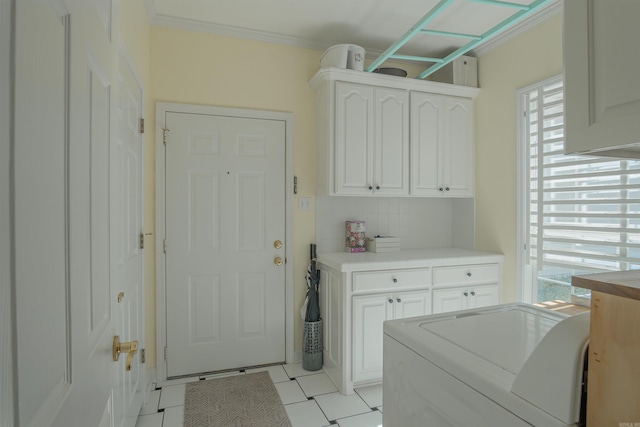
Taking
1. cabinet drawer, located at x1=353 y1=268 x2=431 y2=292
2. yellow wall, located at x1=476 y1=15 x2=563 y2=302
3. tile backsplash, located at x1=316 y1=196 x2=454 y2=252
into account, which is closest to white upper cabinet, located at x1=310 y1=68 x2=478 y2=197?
yellow wall, located at x1=476 y1=15 x2=563 y2=302

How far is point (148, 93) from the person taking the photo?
247cm

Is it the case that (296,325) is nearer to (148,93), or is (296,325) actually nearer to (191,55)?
(148,93)

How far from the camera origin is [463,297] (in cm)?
268

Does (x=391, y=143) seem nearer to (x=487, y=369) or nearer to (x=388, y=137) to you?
(x=388, y=137)

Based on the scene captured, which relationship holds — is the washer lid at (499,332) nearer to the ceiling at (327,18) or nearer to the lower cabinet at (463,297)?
the lower cabinet at (463,297)

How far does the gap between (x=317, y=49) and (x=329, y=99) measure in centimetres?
63

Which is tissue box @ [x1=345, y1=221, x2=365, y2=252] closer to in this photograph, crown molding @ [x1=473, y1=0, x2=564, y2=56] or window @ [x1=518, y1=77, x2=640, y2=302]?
window @ [x1=518, y1=77, x2=640, y2=302]

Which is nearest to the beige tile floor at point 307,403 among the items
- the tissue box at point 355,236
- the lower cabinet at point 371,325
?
the lower cabinet at point 371,325

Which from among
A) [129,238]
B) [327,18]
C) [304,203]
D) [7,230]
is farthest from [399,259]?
[7,230]

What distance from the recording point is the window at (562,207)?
1951mm

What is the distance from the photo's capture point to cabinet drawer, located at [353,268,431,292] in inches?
94.9

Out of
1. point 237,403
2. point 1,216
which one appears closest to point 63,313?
point 1,216

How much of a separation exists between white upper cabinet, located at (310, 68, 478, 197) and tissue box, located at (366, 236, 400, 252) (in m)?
0.42

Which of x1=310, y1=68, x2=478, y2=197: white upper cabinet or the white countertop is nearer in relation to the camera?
the white countertop
